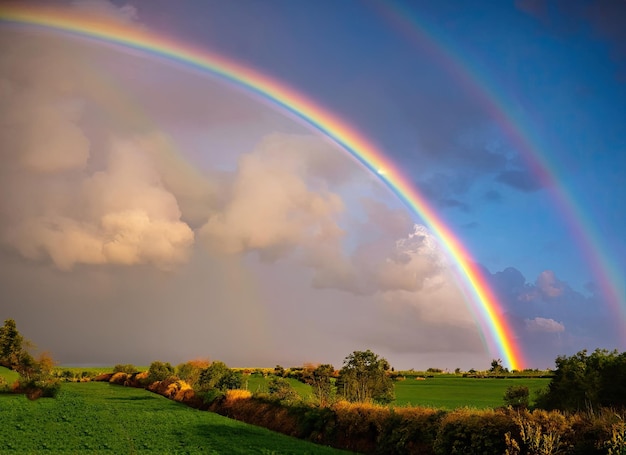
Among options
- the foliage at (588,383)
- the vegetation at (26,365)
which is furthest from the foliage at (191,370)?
the foliage at (588,383)

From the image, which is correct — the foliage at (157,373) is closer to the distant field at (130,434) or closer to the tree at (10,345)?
the tree at (10,345)

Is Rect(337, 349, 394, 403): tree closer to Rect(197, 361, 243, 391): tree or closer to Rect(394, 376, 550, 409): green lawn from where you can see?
Rect(394, 376, 550, 409): green lawn

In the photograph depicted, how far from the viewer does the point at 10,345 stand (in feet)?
361

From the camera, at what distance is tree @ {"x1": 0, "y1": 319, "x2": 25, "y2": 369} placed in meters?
108

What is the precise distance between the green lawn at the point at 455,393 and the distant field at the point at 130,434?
38.6 m

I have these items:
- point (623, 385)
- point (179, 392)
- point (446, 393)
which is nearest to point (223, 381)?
point (179, 392)

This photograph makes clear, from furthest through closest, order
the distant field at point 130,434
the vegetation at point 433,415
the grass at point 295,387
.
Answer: the grass at point 295,387
the distant field at point 130,434
the vegetation at point 433,415

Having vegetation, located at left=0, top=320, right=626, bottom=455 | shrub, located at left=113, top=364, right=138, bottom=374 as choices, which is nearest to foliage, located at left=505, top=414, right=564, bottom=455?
vegetation, located at left=0, top=320, right=626, bottom=455

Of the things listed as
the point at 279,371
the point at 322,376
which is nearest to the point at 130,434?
the point at 322,376

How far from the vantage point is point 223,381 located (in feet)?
311

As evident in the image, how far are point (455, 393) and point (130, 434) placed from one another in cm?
7580

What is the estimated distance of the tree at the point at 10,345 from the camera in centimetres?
10800

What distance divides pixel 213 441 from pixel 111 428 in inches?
421

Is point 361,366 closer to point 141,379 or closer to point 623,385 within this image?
point 623,385
